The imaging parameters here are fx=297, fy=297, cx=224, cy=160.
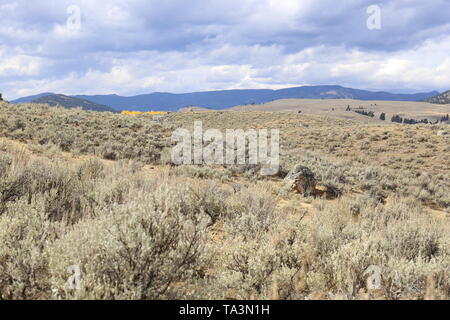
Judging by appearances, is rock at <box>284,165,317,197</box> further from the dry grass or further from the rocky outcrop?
the dry grass

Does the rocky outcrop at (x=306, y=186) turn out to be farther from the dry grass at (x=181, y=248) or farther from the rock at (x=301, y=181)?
the dry grass at (x=181, y=248)

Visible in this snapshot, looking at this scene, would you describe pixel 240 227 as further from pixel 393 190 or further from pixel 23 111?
pixel 23 111

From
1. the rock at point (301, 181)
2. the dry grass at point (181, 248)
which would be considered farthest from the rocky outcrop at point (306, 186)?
the dry grass at point (181, 248)

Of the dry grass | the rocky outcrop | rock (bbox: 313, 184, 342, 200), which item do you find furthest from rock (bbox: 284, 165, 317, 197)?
the dry grass

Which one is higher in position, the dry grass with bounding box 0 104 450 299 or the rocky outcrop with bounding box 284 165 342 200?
the dry grass with bounding box 0 104 450 299

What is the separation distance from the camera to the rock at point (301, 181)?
36.4 ft

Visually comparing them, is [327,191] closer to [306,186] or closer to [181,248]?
[306,186]

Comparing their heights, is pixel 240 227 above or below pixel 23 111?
below

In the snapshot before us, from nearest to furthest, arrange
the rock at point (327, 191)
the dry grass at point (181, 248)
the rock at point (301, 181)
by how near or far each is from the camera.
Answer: the dry grass at point (181, 248)
the rock at point (301, 181)
the rock at point (327, 191)

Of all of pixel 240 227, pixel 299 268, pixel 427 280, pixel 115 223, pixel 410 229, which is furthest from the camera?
pixel 410 229

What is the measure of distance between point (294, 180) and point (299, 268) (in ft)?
26.1

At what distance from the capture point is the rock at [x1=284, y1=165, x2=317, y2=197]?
11094mm
